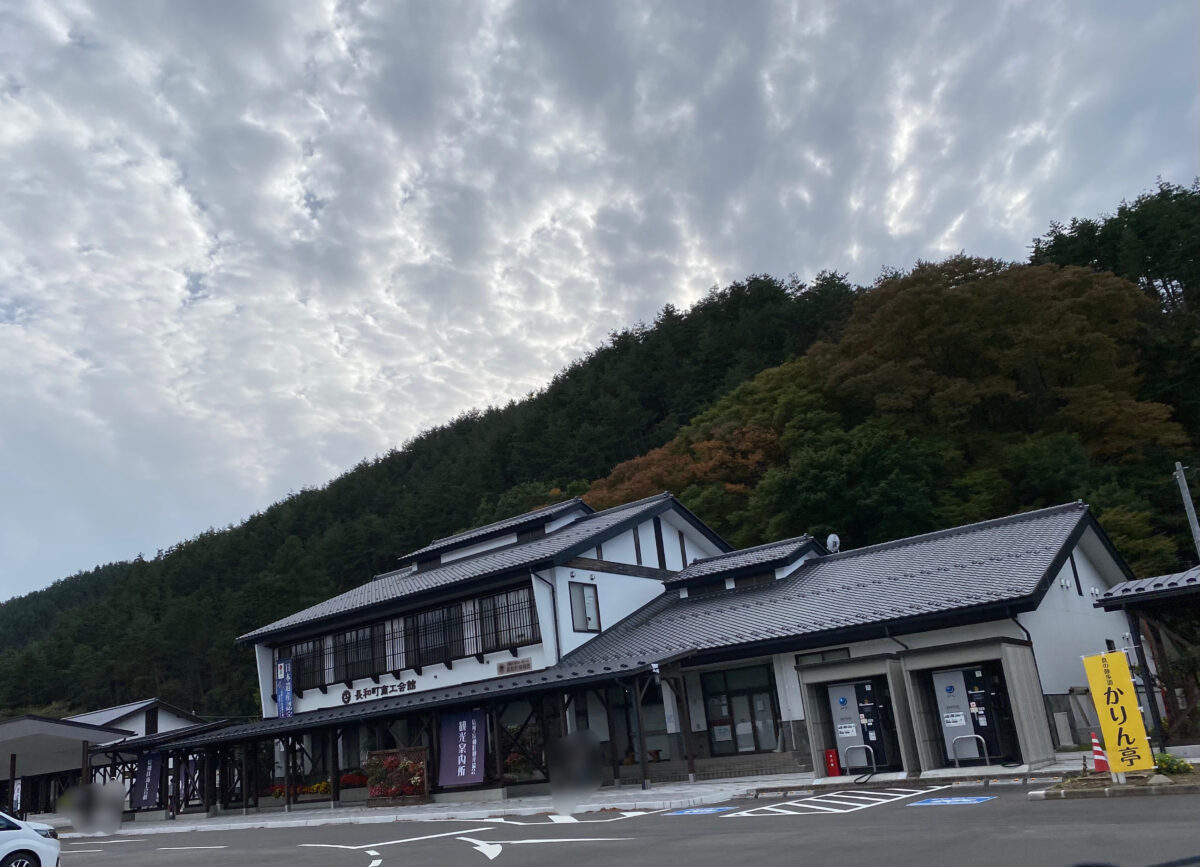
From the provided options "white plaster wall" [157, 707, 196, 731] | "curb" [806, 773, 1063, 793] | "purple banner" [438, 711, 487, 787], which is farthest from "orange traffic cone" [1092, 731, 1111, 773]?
"white plaster wall" [157, 707, 196, 731]

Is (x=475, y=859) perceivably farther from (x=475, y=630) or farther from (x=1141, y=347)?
(x=1141, y=347)

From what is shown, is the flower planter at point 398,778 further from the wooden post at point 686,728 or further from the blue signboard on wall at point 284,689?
the blue signboard on wall at point 284,689

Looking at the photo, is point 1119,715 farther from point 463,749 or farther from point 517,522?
point 517,522

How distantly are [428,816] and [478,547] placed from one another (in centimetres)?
1361

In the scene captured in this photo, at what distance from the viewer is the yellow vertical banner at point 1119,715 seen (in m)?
12.6

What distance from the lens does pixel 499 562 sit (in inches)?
1119

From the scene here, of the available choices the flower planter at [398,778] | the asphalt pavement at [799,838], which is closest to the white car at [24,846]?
the asphalt pavement at [799,838]

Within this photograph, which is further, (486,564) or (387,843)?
(486,564)

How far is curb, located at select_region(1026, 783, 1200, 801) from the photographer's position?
1170cm

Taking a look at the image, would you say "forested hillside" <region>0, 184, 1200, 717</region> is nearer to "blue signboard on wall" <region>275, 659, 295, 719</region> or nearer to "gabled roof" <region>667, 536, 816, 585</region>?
"gabled roof" <region>667, 536, 816, 585</region>

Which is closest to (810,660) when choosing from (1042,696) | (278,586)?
(1042,696)

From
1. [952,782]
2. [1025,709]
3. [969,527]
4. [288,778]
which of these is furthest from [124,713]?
[1025,709]

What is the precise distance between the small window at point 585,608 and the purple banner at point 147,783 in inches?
650

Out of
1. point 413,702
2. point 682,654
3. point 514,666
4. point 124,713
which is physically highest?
point 124,713
